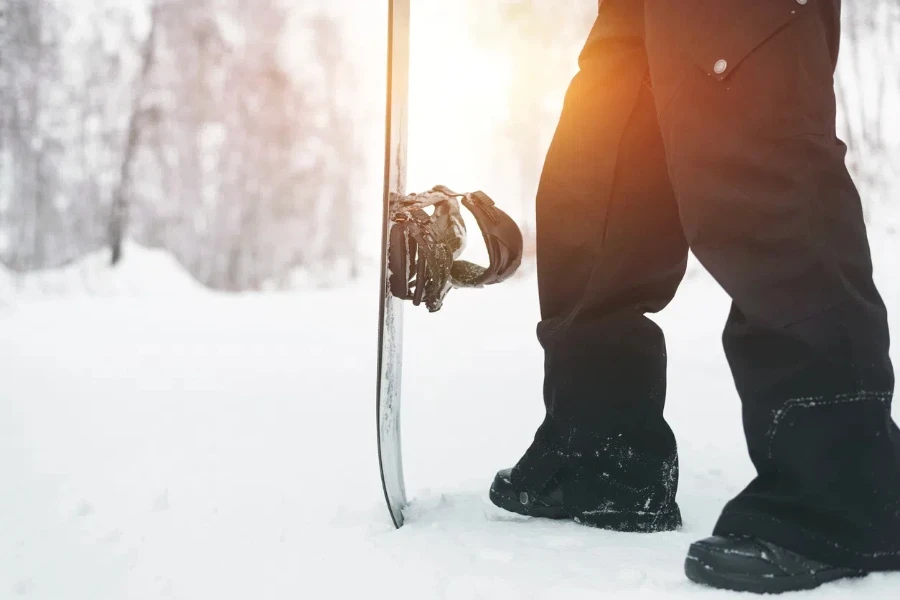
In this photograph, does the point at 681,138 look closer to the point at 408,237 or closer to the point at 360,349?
the point at 408,237

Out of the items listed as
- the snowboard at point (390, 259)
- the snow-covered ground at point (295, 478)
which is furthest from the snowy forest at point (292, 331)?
the snowboard at point (390, 259)

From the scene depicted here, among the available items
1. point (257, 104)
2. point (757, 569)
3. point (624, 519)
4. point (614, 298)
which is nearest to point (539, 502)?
point (624, 519)

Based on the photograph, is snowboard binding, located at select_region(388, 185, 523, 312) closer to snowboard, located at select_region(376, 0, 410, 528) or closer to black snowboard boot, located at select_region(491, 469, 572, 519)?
snowboard, located at select_region(376, 0, 410, 528)

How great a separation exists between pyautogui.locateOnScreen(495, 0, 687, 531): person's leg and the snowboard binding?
161 mm

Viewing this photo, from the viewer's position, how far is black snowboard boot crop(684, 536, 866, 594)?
3.31ft

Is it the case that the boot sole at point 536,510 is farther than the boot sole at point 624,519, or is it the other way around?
the boot sole at point 536,510

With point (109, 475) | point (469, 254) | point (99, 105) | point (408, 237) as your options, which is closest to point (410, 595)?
point (408, 237)

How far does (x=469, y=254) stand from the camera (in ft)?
39.3

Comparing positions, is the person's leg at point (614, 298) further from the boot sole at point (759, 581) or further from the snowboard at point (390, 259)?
the boot sole at point (759, 581)

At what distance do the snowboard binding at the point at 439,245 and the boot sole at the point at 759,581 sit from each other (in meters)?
0.74

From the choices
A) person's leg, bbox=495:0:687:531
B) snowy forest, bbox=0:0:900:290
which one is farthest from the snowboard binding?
snowy forest, bbox=0:0:900:290

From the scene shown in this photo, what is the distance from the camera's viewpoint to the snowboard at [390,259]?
1510 millimetres

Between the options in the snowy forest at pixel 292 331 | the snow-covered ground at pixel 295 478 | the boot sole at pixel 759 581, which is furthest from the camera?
the snowy forest at pixel 292 331

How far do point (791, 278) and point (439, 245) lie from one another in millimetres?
718
